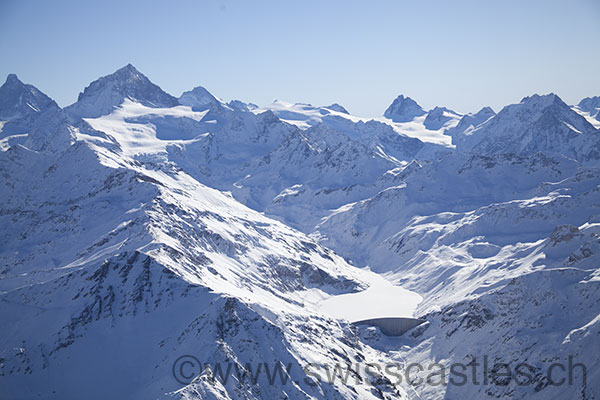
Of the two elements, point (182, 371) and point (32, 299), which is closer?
point (182, 371)

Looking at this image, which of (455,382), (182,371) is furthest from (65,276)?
(455,382)

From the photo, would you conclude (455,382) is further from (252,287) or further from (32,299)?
(32,299)

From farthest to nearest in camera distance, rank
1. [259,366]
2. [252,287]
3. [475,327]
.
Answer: [252,287]
[475,327]
[259,366]

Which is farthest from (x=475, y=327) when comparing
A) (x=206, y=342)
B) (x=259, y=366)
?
(x=206, y=342)

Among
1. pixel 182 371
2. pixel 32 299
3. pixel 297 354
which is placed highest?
pixel 32 299

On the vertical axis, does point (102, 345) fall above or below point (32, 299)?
below

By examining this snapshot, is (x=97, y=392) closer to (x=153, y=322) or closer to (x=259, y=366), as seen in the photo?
(x=153, y=322)

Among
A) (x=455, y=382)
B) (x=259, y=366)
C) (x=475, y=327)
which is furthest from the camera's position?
(x=475, y=327)

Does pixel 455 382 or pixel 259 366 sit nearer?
pixel 259 366

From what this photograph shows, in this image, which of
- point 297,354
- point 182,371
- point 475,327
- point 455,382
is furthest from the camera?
point 475,327
